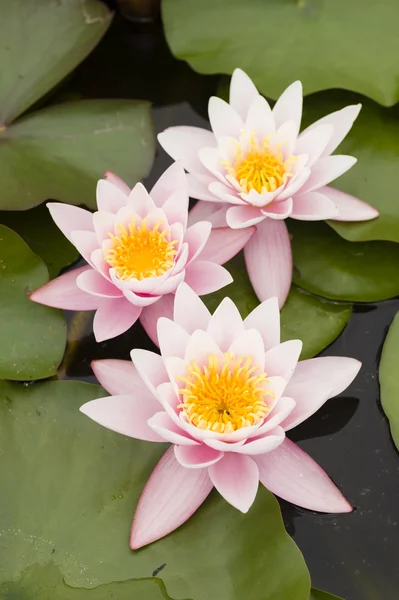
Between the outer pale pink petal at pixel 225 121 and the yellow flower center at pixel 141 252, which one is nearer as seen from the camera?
the yellow flower center at pixel 141 252

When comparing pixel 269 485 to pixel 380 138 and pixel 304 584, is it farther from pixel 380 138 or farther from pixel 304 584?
pixel 380 138

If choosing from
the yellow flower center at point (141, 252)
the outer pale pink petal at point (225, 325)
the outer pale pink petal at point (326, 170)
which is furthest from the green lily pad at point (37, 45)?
the outer pale pink petal at point (225, 325)

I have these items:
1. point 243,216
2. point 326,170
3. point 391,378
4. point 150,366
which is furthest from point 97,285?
point 391,378

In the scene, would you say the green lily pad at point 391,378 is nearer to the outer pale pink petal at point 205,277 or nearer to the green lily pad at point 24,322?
the outer pale pink petal at point 205,277

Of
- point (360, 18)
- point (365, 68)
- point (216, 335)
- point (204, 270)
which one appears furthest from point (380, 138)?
point (216, 335)

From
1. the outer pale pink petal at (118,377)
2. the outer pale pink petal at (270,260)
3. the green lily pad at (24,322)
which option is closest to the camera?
the outer pale pink petal at (118,377)

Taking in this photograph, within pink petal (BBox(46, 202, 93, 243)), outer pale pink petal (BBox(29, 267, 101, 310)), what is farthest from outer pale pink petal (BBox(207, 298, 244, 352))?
pink petal (BBox(46, 202, 93, 243))
